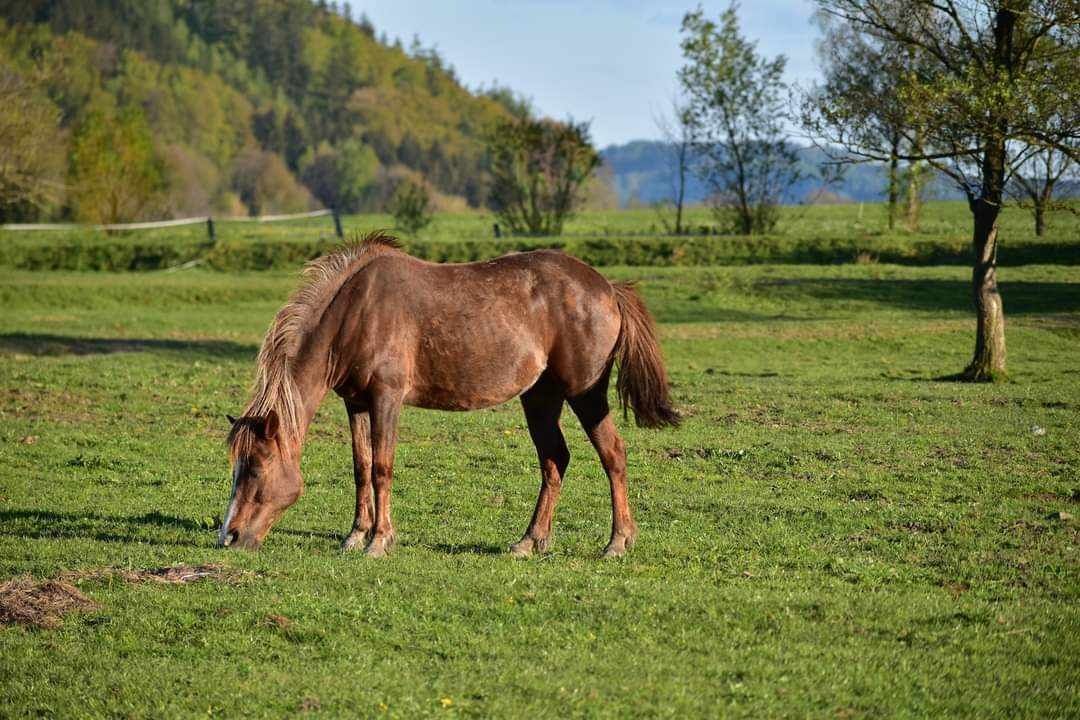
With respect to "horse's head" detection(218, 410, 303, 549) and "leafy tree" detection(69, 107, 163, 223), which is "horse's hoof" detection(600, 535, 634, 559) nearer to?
"horse's head" detection(218, 410, 303, 549)

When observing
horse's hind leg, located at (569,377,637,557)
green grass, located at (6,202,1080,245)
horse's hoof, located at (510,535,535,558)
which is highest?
green grass, located at (6,202,1080,245)

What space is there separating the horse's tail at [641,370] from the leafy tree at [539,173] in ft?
115

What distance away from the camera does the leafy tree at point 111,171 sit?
51.8m

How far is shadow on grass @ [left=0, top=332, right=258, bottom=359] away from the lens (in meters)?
23.2

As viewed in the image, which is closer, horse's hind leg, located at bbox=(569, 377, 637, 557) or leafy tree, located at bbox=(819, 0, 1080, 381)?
horse's hind leg, located at bbox=(569, 377, 637, 557)

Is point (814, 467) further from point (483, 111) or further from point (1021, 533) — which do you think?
point (483, 111)

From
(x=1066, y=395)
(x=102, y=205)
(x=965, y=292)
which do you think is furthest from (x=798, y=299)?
(x=102, y=205)

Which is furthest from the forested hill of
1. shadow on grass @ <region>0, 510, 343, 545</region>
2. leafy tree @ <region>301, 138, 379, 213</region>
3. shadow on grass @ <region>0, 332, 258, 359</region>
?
shadow on grass @ <region>0, 510, 343, 545</region>

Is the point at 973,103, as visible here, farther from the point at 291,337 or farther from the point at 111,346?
the point at 111,346

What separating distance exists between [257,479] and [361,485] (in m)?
0.97

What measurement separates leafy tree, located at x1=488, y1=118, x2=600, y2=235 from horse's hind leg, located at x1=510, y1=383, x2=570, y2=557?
35238 millimetres

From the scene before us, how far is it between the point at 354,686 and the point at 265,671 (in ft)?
1.98

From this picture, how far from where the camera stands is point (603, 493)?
11.4 m

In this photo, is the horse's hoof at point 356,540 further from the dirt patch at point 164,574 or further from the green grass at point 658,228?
the green grass at point 658,228
